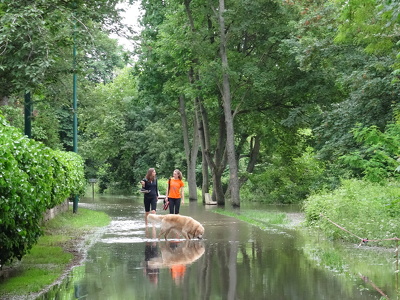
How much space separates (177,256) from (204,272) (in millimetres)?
2126

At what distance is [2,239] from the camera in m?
8.71

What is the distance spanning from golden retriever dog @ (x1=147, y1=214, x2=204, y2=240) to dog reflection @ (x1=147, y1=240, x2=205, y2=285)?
0.37 meters

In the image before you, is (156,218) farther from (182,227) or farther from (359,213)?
(359,213)

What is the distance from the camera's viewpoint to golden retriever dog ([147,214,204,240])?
50.3ft

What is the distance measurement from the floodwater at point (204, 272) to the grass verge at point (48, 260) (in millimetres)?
322

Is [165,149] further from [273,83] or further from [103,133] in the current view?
[273,83]

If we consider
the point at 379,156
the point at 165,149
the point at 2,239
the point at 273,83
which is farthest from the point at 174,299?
the point at 165,149

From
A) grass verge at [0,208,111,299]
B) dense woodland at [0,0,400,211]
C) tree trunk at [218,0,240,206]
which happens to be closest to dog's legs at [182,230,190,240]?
grass verge at [0,208,111,299]

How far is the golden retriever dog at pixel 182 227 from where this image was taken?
1532 cm

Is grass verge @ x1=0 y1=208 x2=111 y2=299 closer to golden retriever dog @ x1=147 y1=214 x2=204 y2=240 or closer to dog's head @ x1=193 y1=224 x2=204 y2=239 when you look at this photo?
golden retriever dog @ x1=147 y1=214 x2=204 y2=240

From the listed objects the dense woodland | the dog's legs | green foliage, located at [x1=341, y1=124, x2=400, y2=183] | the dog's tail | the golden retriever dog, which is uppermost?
the dense woodland

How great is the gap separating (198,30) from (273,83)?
4800 mm

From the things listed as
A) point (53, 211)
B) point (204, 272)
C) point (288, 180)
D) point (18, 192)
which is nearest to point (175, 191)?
point (53, 211)

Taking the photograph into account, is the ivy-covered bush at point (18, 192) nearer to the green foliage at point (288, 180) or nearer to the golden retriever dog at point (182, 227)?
the golden retriever dog at point (182, 227)
